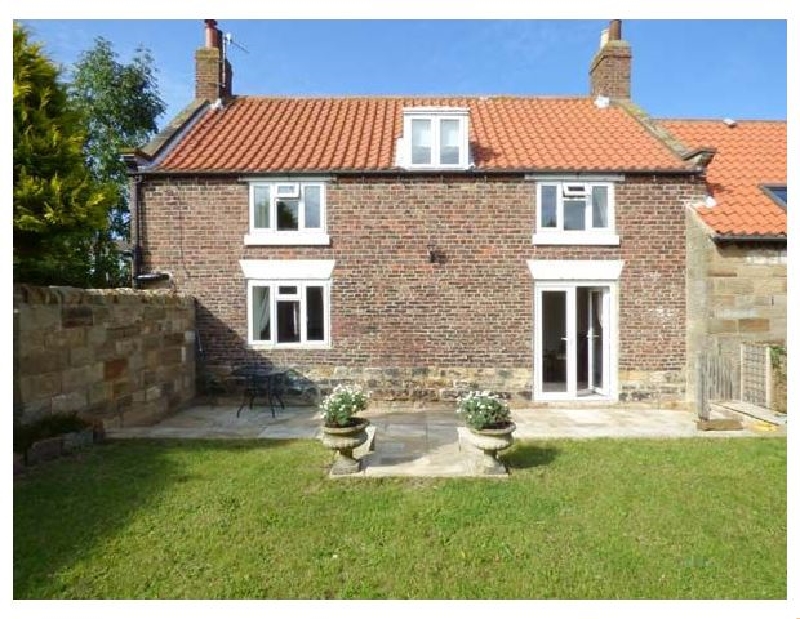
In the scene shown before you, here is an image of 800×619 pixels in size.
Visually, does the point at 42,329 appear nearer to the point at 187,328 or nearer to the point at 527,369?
the point at 187,328

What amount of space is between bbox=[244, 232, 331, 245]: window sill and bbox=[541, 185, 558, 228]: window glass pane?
4969 mm

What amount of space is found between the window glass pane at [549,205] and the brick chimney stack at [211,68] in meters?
9.36

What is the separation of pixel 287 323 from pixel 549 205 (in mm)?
6641

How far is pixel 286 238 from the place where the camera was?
10.3 metres

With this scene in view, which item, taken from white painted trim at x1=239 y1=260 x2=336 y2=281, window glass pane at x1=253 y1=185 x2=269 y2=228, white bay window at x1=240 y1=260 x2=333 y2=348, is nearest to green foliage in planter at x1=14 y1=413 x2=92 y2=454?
white bay window at x1=240 y1=260 x2=333 y2=348

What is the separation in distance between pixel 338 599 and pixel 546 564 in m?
1.78

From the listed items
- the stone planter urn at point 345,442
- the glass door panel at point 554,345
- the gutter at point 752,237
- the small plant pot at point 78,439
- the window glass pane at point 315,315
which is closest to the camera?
the stone planter urn at point 345,442

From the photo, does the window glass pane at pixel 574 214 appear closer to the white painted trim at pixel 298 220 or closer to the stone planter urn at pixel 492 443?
the white painted trim at pixel 298 220

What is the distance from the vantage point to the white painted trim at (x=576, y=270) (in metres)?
10.2

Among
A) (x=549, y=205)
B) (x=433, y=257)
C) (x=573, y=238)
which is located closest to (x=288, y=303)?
(x=433, y=257)

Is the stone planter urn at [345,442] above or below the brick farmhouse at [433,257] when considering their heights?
below

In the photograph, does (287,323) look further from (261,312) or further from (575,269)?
(575,269)

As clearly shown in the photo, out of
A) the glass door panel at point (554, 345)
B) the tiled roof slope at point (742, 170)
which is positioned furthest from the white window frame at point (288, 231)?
the tiled roof slope at point (742, 170)

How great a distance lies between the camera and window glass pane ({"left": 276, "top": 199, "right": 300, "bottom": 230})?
1043cm
